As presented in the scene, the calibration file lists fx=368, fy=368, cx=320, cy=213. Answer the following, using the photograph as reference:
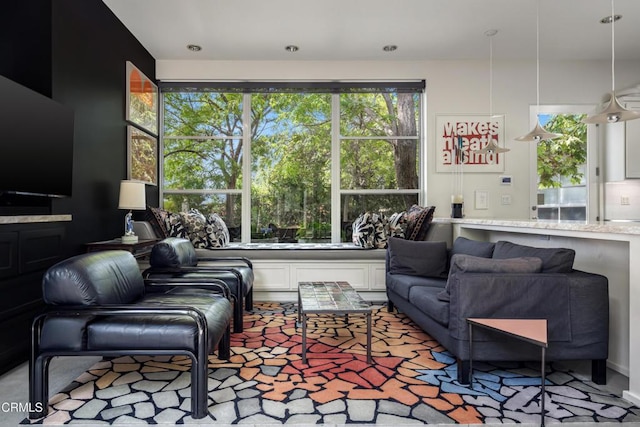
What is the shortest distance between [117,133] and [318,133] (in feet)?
7.74

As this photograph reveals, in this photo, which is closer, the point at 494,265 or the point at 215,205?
the point at 494,265

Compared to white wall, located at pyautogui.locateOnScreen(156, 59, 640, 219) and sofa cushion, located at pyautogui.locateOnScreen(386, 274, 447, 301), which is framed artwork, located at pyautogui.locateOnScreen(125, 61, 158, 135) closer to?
white wall, located at pyautogui.locateOnScreen(156, 59, 640, 219)

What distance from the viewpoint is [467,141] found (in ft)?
15.6

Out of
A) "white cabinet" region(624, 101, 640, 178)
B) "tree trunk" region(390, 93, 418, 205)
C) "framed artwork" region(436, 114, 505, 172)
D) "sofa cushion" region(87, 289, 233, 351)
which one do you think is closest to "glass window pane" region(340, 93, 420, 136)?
"tree trunk" region(390, 93, 418, 205)

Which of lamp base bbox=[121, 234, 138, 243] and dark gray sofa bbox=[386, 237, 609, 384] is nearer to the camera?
dark gray sofa bbox=[386, 237, 609, 384]

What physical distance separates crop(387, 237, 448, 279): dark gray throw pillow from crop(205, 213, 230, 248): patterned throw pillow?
2020mm

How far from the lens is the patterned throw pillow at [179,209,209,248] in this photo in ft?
13.6

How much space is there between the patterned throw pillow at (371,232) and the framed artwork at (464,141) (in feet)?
3.67

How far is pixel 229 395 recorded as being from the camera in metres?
1.98

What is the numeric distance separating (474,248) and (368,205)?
1926 mm

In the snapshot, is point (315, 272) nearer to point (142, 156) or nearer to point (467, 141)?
point (142, 156)

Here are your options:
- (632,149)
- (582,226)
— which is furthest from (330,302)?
(632,149)

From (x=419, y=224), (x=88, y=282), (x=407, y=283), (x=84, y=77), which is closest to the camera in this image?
(x=88, y=282)

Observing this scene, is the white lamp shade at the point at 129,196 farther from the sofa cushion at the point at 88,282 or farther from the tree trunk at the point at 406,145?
the tree trunk at the point at 406,145
